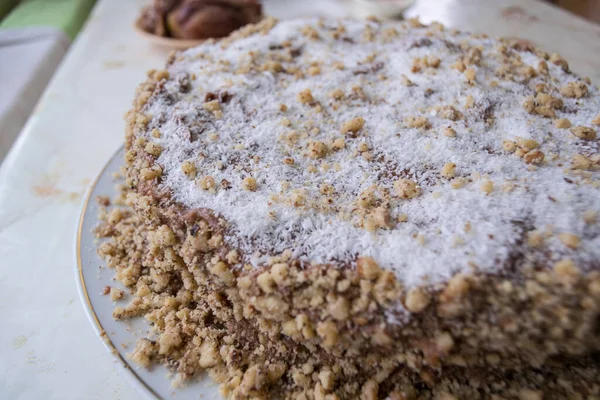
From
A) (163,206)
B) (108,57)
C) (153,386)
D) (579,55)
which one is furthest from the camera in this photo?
(108,57)

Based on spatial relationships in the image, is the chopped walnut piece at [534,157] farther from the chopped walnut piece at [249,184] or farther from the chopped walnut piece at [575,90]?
the chopped walnut piece at [249,184]

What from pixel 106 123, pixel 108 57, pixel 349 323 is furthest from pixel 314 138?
pixel 108 57

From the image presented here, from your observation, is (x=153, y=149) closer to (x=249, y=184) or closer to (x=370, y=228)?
(x=249, y=184)

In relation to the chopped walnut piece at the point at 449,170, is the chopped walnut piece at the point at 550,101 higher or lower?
higher

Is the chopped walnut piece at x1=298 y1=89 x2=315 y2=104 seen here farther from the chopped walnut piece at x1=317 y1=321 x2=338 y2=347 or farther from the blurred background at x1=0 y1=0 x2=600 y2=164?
the blurred background at x1=0 y1=0 x2=600 y2=164

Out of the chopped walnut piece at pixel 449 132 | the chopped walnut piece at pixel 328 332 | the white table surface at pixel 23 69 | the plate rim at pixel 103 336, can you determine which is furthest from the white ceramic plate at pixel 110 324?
the white table surface at pixel 23 69

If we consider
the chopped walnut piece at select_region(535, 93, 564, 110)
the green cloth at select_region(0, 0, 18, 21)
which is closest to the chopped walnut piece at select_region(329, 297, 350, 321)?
the chopped walnut piece at select_region(535, 93, 564, 110)

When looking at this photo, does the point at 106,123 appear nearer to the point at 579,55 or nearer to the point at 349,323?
the point at 349,323

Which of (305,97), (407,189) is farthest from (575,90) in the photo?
(305,97)
